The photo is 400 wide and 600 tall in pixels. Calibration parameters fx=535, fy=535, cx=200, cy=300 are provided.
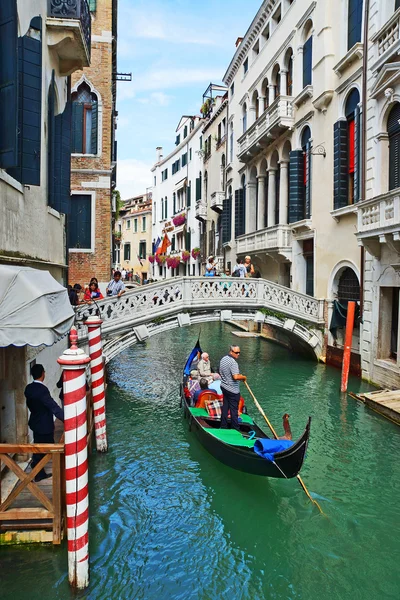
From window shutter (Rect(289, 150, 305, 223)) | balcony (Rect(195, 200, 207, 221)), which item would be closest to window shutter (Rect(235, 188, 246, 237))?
window shutter (Rect(289, 150, 305, 223))

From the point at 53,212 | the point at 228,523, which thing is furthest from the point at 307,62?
the point at 228,523

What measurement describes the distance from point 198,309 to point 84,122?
539cm

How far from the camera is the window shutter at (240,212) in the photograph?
2053cm

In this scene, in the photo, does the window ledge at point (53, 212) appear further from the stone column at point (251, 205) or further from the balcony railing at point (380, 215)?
the stone column at point (251, 205)

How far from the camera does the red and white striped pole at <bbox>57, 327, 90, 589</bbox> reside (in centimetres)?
430

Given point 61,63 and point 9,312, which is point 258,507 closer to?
point 9,312

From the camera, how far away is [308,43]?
1466cm

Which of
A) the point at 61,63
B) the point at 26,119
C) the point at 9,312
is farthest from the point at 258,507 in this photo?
the point at 61,63

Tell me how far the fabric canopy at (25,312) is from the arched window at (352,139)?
8.93 meters

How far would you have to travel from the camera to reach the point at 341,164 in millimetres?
12375

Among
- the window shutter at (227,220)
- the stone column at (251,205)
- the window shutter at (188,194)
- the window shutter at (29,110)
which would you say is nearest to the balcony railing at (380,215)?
the window shutter at (29,110)

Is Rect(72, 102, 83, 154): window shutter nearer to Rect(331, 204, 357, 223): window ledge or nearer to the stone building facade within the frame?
the stone building facade

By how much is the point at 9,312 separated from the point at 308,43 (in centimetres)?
1334

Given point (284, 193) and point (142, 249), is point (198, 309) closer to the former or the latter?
point (284, 193)
